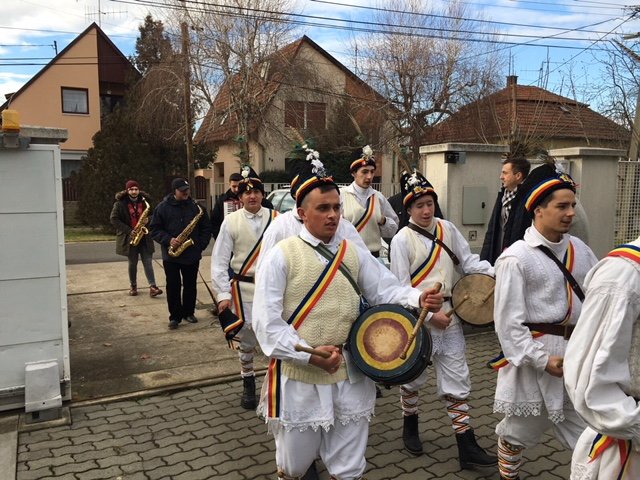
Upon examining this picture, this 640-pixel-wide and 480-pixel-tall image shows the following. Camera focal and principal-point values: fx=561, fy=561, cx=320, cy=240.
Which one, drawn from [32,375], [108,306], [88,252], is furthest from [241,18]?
[32,375]

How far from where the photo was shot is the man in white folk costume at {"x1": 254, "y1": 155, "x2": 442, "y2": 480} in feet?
9.11

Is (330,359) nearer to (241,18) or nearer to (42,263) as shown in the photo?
(42,263)

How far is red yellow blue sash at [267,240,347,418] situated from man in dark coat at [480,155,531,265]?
9.79ft

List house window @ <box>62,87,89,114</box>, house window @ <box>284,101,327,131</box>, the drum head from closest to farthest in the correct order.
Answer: the drum head, house window @ <box>284,101,327,131</box>, house window @ <box>62,87,89,114</box>

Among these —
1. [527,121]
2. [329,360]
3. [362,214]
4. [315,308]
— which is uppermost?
[527,121]

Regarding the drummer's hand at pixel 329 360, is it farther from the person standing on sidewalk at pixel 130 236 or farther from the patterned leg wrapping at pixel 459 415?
the person standing on sidewalk at pixel 130 236

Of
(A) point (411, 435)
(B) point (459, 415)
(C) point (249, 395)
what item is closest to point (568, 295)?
(B) point (459, 415)

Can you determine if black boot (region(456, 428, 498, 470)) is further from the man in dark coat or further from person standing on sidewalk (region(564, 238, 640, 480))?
the man in dark coat

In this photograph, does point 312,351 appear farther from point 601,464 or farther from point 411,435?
point 411,435

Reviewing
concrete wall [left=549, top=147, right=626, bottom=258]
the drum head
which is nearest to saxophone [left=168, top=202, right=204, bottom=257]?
the drum head

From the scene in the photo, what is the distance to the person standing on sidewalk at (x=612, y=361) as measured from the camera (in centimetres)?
182

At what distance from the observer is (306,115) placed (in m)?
26.8

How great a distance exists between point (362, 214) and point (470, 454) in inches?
101

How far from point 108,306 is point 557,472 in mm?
7131
